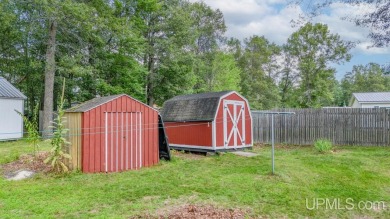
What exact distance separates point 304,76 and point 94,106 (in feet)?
81.1

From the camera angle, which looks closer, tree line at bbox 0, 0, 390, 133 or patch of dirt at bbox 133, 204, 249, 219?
patch of dirt at bbox 133, 204, 249, 219

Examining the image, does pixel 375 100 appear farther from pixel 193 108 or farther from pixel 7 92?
pixel 7 92

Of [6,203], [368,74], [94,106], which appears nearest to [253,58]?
[368,74]

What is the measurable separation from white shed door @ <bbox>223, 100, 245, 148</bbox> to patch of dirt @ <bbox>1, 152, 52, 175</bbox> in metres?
5.96

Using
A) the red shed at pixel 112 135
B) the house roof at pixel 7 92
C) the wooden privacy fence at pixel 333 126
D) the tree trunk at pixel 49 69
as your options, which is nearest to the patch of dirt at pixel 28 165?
the red shed at pixel 112 135

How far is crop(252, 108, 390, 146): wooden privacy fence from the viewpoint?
11.5 metres

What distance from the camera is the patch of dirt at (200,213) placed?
4.11 m

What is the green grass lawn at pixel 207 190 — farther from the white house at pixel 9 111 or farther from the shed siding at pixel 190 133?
the white house at pixel 9 111

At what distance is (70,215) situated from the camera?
13.5 ft

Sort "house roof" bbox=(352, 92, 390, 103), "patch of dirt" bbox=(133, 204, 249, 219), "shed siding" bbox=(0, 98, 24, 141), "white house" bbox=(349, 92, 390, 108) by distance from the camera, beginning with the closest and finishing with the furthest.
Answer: "patch of dirt" bbox=(133, 204, 249, 219) < "shed siding" bbox=(0, 98, 24, 141) < "white house" bbox=(349, 92, 390, 108) < "house roof" bbox=(352, 92, 390, 103)

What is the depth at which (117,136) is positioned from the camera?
731 cm

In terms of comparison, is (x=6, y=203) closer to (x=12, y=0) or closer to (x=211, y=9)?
(x=12, y=0)

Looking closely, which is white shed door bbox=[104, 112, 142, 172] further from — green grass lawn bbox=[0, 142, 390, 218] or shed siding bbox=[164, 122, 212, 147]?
shed siding bbox=[164, 122, 212, 147]

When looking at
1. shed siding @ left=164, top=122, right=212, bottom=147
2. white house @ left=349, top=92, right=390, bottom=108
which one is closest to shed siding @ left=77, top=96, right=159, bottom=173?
shed siding @ left=164, top=122, right=212, bottom=147
